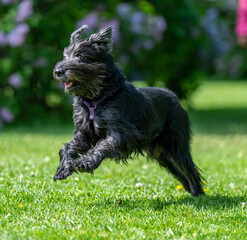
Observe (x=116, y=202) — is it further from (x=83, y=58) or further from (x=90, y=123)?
(x=83, y=58)

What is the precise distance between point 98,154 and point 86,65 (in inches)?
32.7

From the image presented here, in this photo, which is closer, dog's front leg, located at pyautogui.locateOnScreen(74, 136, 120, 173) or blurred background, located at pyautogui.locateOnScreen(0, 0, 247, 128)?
dog's front leg, located at pyautogui.locateOnScreen(74, 136, 120, 173)

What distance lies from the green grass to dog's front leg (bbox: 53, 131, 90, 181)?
1.07 feet

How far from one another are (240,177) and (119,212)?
280 cm

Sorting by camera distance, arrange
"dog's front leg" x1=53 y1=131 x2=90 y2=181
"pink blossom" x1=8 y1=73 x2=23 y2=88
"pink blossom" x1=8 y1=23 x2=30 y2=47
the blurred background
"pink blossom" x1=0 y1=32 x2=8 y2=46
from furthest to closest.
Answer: the blurred background → "pink blossom" x1=8 y1=73 x2=23 y2=88 → "pink blossom" x1=0 y1=32 x2=8 y2=46 → "pink blossom" x1=8 y1=23 x2=30 y2=47 → "dog's front leg" x1=53 y1=131 x2=90 y2=181

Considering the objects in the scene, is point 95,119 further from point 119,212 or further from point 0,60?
point 0,60

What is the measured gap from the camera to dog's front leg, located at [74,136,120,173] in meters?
4.54

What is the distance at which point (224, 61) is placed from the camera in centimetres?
1709

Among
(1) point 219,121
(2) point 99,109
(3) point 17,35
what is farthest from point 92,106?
(1) point 219,121

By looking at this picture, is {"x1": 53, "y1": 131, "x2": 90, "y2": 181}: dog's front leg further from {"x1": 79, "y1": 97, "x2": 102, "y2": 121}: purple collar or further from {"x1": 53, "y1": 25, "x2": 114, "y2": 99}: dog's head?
{"x1": 53, "y1": 25, "x2": 114, "y2": 99}: dog's head

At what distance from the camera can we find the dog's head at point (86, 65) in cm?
471

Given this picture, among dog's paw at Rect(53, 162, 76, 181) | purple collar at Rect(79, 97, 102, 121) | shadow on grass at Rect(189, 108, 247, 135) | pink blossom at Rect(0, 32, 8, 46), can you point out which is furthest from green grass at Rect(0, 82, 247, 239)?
shadow on grass at Rect(189, 108, 247, 135)

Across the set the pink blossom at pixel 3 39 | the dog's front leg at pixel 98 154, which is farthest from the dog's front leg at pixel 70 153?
the pink blossom at pixel 3 39

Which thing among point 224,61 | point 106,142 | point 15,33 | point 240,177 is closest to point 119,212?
point 106,142
